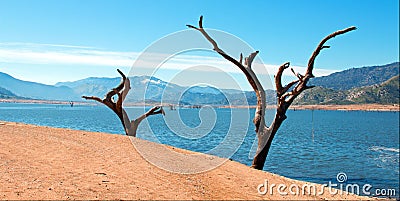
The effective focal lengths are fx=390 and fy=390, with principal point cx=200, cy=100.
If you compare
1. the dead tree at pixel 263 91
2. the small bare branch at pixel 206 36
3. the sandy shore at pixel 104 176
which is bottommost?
the sandy shore at pixel 104 176

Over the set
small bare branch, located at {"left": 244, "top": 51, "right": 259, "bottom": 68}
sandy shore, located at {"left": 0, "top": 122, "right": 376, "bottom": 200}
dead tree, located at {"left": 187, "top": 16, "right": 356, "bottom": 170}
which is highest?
small bare branch, located at {"left": 244, "top": 51, "right": 259, "bottom": 68}

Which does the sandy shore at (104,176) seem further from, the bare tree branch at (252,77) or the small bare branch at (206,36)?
the small bare branch at (206,36)

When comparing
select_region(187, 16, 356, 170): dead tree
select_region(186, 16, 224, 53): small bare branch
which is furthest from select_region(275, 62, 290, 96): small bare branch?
select_region(186, 16, 224, 53): small bare branch

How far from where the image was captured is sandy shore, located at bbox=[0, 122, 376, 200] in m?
10.9

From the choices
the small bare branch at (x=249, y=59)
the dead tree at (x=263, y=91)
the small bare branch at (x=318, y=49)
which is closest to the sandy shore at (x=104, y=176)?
the dead tree at (x=263, y=91)

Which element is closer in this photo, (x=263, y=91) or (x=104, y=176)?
(x=104, y=176)

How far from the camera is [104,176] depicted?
12.5 metres

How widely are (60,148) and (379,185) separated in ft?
70.2

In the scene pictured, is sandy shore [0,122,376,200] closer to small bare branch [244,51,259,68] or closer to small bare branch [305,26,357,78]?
small bare branch [244,51,259,68]

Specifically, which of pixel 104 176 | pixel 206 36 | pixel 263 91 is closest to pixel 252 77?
pixel 263 91

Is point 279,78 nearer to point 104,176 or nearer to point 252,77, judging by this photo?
point 252,77

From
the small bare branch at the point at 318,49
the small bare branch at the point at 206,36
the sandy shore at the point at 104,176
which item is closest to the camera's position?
the sandy shore at the point at 104,176

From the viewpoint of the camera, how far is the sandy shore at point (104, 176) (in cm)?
1088

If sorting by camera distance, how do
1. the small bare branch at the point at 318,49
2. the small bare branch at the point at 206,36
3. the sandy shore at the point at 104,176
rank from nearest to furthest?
the sandy shore at the point at 104,176
the small bare branch at the point at 206,36
the small bare branch at the point at 318,49
